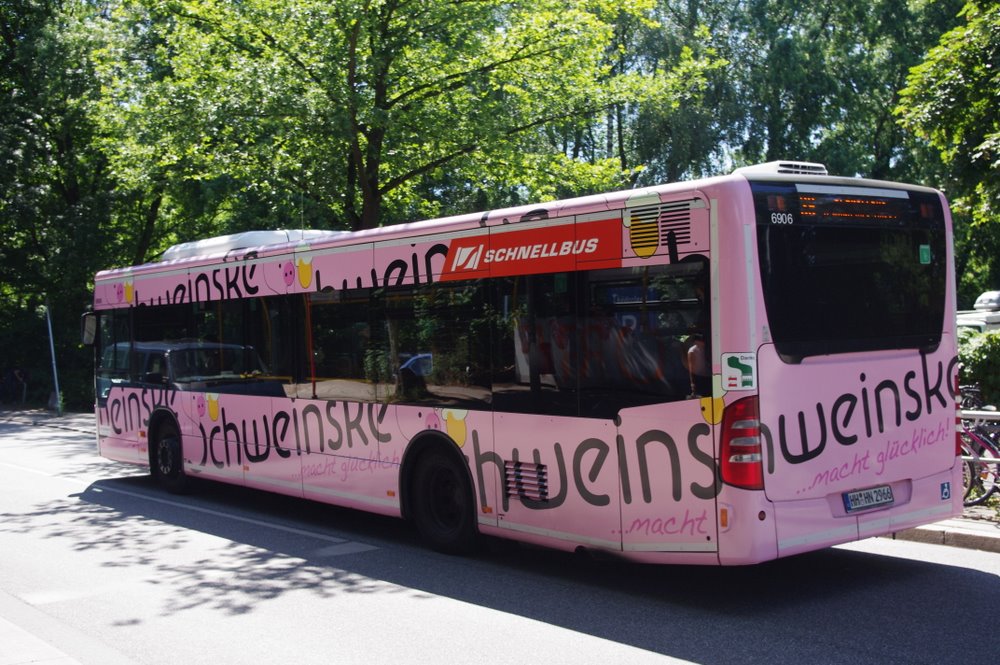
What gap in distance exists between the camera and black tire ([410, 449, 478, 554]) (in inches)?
353

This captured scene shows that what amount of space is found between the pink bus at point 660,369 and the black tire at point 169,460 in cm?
383

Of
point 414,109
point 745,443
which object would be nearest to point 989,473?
point 745,443

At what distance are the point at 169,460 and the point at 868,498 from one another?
957cm

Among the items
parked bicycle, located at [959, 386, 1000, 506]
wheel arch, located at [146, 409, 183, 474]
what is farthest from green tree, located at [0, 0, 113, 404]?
parked bicycle, located at [959, 386, 1000, 506]

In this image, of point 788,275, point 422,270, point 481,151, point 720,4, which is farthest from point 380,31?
point 720,4

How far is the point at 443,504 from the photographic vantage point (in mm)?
9391

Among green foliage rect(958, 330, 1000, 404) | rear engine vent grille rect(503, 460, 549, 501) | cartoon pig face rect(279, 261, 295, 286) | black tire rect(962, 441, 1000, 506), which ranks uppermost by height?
cartoon pig face rect(279, 261, 295, 286)

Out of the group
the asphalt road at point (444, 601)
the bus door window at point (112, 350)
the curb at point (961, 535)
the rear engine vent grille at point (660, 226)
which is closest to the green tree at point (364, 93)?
the bus door window at point (112, 350)

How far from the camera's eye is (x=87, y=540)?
10.4 m

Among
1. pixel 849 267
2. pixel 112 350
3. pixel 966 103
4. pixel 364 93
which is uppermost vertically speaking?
pixel 364 93

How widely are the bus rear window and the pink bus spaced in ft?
0.06

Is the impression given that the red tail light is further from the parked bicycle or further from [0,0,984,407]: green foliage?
[0,0,984,407]: green foliage

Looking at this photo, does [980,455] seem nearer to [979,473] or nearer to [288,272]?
[979,473]

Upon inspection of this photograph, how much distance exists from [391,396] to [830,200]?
14.6 ft
